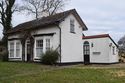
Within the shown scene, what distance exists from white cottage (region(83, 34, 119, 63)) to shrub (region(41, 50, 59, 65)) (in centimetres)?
688

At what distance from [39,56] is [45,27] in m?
3.34

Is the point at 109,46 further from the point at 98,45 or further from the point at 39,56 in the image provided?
the point at 39,56

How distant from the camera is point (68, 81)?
1428 centimetres

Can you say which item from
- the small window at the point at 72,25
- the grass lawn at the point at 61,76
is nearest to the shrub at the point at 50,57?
the small window at the point at 72,25

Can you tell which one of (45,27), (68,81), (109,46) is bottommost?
(68,81)

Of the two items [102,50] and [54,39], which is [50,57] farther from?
[102,50]

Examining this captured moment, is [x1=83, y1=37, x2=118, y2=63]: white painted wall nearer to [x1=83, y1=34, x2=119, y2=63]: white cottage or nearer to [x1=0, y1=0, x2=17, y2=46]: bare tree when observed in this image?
[x1=83, y1=34, x2=119, y2=63]: white cottage

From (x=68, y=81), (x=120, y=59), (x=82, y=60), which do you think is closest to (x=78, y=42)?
(x=82, y=60)

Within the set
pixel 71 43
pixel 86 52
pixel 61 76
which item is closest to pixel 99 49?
pixel 86 52

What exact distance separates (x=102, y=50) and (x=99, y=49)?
454 millimetres

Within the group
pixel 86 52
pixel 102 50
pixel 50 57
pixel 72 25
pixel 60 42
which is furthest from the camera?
pixel 86 52

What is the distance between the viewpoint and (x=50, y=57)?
2664 cm

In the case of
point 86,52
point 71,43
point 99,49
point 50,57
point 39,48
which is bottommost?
point 50,57

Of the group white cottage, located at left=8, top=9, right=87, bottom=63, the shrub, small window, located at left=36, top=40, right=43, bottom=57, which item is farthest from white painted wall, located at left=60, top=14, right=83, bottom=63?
small window, located at left=36, top=40, right=43, bottom=57
